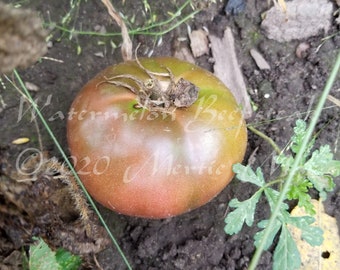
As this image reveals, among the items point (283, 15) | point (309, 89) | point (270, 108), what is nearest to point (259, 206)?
point (270, 108)

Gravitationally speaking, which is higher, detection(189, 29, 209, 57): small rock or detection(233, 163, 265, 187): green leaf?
detection(189, 29, 209, 57): small rock

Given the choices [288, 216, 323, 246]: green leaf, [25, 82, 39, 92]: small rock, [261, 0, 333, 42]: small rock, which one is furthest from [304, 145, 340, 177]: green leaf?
[25, 82, 39, 92]: small rock

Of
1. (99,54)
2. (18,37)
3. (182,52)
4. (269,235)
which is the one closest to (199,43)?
(182,52)

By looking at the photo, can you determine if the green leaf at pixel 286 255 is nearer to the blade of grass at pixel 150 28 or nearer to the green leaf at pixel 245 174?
the green leaf at pixel 245 174

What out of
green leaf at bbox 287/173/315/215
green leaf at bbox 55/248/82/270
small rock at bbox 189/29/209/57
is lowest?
green leaf at bbox 55/248/82/270

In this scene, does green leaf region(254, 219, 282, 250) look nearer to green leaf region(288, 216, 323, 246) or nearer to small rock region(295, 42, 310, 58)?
green leaf region(288, 216, 323, 246)
